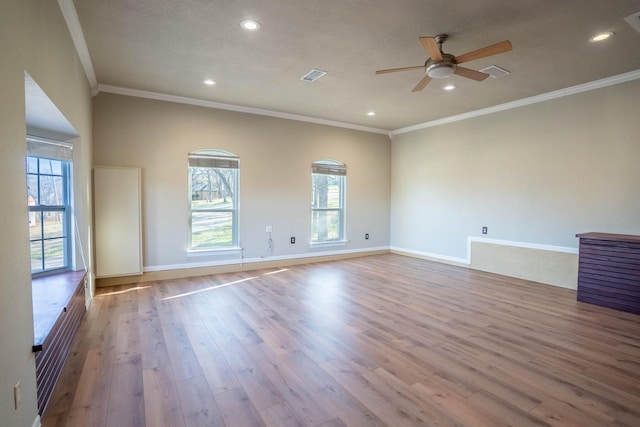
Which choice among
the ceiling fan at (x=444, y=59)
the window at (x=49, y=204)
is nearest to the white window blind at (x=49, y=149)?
the window at (x=49, y=204)

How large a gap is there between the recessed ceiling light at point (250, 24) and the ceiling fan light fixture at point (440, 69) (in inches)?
66.7

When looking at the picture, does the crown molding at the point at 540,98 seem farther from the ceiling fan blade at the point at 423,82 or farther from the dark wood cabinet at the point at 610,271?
the ceiling fan blade at the point at 423,82

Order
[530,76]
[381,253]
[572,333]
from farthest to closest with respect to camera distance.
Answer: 1. [381,253]
2. [530,76]
3. [572,333]

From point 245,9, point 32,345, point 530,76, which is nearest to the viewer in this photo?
point 32,345

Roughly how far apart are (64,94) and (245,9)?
1700 mm

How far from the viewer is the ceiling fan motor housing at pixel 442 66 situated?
303 cm

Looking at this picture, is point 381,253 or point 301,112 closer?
point 301,112

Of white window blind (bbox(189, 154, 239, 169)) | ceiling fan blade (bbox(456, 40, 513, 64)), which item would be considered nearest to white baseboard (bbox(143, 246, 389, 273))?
white window blind (bbox(189, 154, 239, 169))

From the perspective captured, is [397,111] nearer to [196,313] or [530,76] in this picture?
[530,76]

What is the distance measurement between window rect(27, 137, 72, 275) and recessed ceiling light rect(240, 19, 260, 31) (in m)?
2.28

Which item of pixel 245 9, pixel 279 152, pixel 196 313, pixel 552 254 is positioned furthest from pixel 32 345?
pixel 552 254

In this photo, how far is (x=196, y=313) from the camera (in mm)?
3580

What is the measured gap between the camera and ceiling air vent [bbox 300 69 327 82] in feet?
13.1

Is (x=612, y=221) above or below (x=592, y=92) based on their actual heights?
below
